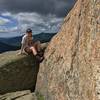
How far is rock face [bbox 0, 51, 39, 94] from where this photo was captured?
2878cm

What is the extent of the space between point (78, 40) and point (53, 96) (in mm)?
4777

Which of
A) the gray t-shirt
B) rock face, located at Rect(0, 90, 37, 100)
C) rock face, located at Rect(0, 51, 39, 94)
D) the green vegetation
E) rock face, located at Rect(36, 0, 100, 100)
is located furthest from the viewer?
rock face, located at Rect(0, 51, 39, 94)

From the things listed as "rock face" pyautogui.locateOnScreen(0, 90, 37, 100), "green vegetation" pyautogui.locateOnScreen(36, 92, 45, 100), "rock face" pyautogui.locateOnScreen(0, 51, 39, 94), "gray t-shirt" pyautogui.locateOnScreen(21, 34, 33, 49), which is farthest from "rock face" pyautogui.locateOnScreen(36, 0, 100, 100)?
"rock face" pyautogui.locateOnScreen(0, 51, 39, 94)

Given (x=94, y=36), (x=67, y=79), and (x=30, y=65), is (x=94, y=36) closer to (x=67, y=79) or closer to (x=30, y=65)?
(x=67, y=79)

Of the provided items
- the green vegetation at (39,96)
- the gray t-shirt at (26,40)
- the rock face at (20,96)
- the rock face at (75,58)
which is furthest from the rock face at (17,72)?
the green vegetation at (39,96)

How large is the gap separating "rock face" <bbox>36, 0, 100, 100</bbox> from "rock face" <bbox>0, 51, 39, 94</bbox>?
4.10m

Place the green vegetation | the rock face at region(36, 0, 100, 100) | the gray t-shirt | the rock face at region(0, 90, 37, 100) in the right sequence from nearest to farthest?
the rock face at region(36, 0, 100, 100), the green vegetation, the rock face at region(0, 90, 37, 100), the gray t-shirt

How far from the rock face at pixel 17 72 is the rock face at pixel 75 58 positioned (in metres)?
4.10

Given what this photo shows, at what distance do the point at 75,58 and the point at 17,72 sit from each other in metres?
11.7

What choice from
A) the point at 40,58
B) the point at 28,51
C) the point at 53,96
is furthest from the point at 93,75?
the point at 28,51

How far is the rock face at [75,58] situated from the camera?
15633mm

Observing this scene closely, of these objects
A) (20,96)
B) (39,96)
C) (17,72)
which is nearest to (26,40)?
(17,72)

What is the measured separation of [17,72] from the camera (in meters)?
29.1

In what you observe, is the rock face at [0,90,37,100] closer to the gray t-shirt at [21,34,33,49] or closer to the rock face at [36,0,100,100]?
the rock face at [36,0,100,100]
